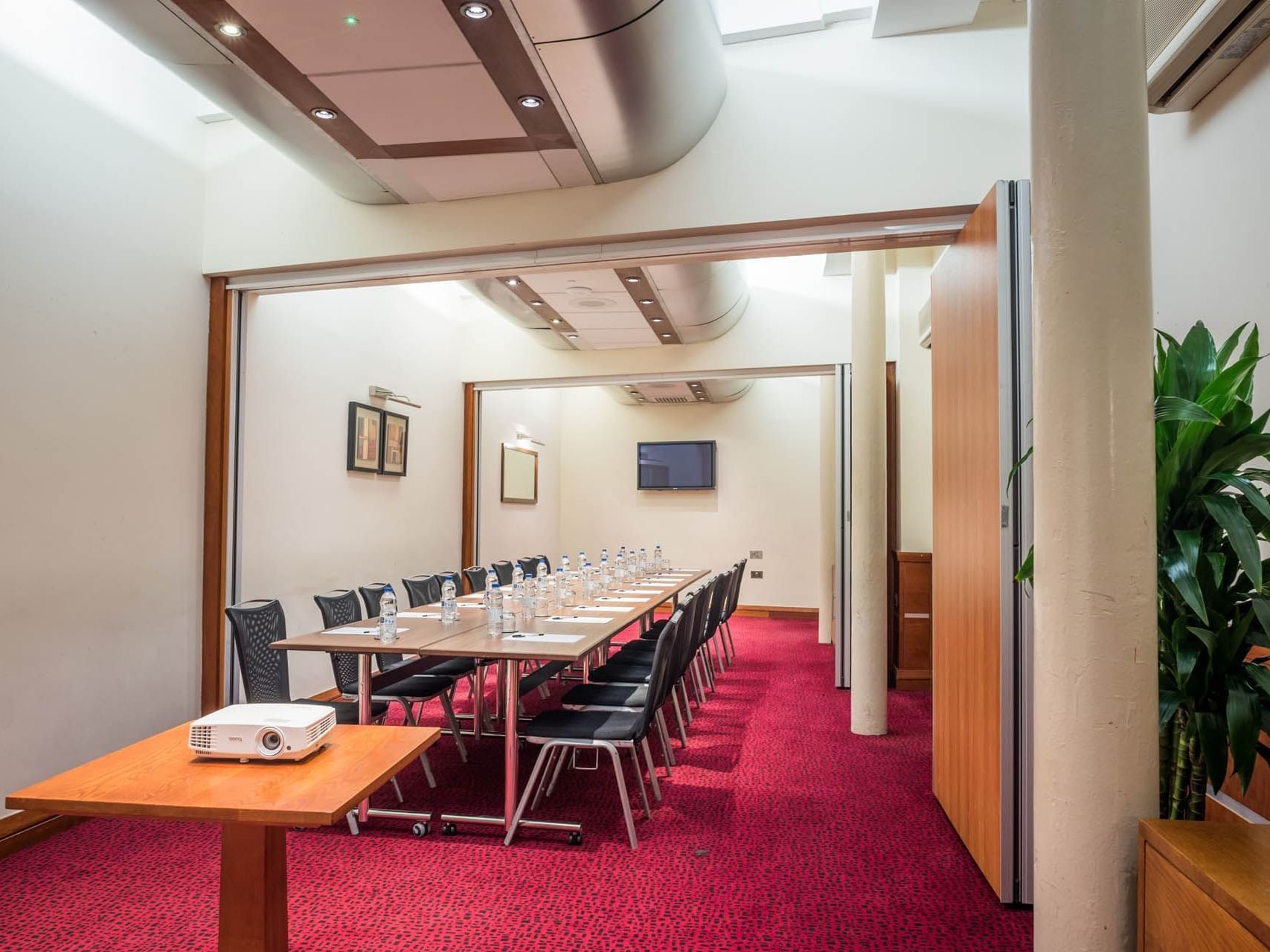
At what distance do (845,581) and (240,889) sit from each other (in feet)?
16.6

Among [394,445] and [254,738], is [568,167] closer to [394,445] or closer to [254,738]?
[254,738]

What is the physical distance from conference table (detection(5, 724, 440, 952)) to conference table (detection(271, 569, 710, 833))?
143 centimetres

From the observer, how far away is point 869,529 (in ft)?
16.8

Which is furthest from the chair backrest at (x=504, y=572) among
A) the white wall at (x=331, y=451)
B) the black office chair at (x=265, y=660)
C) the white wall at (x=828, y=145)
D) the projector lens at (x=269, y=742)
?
the projector lens at (x=269, y=742)

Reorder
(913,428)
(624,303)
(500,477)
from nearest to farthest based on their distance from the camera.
Answer: (624,303) → (913,428) → (500,477)

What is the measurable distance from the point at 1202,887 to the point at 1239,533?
643 mm

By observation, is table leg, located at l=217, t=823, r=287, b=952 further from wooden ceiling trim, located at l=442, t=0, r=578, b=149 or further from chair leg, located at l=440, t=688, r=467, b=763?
chair leg, located at l=440, t=688, r=467, b=763

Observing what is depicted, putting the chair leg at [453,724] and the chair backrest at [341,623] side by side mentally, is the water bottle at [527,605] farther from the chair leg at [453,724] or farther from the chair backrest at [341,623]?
the chair backrest at [341,623]

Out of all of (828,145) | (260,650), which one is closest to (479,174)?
(828,145)

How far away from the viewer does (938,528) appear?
3.73 metres

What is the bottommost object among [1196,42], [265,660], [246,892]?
[246,892]

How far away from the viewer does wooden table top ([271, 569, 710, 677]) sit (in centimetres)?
337

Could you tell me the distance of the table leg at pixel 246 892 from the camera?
173 centimetres

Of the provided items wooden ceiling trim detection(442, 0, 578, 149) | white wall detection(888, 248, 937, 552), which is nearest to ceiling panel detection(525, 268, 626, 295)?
wooden ceiling trim detection(442, 0, 578, 149)
